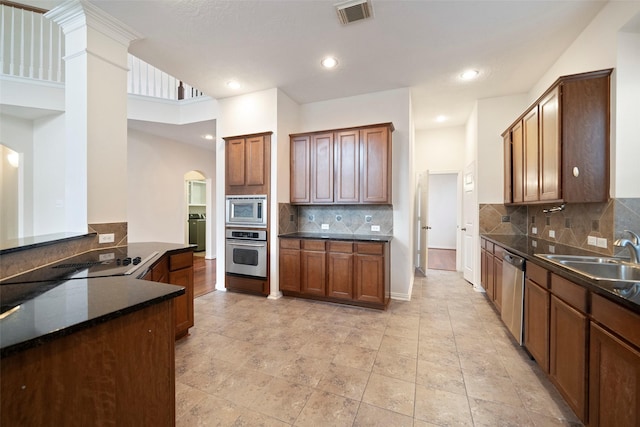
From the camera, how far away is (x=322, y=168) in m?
3.84

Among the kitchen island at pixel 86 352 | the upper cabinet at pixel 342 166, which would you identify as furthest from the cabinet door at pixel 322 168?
the kitchen island at pixel 86 352

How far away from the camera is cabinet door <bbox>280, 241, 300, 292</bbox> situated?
12.1 feet

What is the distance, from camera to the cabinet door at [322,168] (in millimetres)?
3785

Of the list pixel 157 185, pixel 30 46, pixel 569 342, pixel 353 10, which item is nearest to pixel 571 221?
pixel 569 342

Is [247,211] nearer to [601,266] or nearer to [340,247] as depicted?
[340,247]

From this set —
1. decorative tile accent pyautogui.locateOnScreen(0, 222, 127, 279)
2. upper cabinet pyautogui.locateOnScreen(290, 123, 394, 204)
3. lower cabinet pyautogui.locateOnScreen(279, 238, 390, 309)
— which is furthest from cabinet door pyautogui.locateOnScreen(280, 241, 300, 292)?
decorative tile accent pyautogui.locateOnScreen(0, 222, 127, 279)

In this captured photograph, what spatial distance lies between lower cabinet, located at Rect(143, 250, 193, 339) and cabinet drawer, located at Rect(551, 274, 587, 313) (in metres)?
3.03

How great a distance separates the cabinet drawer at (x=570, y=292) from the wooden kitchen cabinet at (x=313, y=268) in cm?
237

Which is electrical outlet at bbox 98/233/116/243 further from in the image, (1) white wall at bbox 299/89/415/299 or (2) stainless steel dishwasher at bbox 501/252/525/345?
(2) stainless steel dishwasher at bbox 501/252/525/345

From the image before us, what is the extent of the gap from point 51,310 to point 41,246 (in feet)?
3.61

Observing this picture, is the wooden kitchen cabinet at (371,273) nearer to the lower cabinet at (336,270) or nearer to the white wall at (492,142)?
the lower cabinet at (336,270)

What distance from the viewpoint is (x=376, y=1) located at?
7.12 ft

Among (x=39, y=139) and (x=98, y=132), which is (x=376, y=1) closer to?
(x=98, y=132)

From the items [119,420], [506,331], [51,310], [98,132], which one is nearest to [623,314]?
[506,331]
